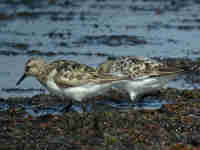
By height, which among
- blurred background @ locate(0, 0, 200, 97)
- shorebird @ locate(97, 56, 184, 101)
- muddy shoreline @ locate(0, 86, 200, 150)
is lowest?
blurred background @ locate(0, 0, 200, 97)

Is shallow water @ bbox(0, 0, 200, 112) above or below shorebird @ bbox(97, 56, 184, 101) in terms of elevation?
below

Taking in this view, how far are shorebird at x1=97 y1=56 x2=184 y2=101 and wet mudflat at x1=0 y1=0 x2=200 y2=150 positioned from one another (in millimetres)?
329

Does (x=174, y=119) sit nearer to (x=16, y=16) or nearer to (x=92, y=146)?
(x=92, y=146)

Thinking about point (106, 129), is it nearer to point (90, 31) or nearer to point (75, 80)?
point (75, 80)

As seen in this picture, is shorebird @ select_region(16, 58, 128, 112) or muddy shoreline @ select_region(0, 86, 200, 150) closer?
muddy shoreline @ select_region(0, 86, 200, 150)

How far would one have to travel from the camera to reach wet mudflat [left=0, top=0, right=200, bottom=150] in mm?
7324

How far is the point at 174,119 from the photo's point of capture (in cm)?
816

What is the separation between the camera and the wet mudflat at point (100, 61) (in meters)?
7.32

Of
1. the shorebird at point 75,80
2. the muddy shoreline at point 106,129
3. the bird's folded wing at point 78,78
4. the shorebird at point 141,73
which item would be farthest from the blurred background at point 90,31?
the muddy shoreline at point 106,129

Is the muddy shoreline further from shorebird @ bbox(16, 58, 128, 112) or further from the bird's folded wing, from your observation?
the bird's folded wing

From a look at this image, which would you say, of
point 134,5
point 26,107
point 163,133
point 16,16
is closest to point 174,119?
point 163,133

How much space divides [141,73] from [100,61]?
16.9 ft

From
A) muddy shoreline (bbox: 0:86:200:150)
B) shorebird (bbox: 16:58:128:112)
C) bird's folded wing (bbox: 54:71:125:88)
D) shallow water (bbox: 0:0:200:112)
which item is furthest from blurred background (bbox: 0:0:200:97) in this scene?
muddy shoreline (bbox: 0:86:200:150)

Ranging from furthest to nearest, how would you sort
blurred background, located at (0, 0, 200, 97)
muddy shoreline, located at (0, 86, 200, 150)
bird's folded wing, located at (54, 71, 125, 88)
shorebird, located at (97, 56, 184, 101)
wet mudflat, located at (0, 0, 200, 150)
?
blurred background, located at (0, 0, 200, 97), shorebird, located at (97, 56, 184, 101), bird's folded wing, located at (54, 71, 125, 88), wet mudflat, located at (0, 0, 200, 150), muddy shoreline, located at (0, 86, 200, 150)
